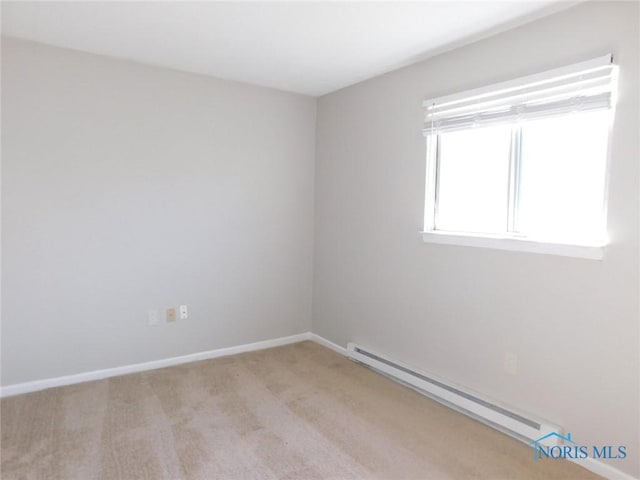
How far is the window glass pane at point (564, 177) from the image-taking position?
201 cm

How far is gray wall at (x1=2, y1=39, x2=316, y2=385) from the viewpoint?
2615 millimetres

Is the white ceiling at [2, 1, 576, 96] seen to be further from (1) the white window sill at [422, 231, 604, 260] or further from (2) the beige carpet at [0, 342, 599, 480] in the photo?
(2) the beige carpet at [0, 342, 599, 480]

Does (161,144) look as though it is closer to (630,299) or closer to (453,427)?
(453,427)

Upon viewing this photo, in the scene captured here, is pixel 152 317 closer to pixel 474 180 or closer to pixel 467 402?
pixel 467 402

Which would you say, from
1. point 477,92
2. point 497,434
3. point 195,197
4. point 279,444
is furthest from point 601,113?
point 195,197

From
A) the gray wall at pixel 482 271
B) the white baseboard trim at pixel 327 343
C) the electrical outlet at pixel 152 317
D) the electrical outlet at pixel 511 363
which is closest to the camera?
the gray wall at pixel 482 271

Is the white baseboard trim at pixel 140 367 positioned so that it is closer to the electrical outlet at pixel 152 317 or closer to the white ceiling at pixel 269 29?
the electrical outlet at pixel 152 317

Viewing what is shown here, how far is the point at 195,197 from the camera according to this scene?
3.20m

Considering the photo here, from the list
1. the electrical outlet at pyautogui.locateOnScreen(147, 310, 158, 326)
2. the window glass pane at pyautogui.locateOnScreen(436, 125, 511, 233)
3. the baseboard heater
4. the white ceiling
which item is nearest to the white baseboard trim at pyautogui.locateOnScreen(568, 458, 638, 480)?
the baseboard heater

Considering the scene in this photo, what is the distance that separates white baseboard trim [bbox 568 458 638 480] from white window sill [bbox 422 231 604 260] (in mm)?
993

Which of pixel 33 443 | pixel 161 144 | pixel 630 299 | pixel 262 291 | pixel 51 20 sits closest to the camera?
pixel 630 299

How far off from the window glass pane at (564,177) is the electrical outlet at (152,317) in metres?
2.60

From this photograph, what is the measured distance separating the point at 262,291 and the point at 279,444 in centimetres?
160

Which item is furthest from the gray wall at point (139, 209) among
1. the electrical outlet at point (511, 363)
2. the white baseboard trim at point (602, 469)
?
the white baseboard trim at point (602, 469)
